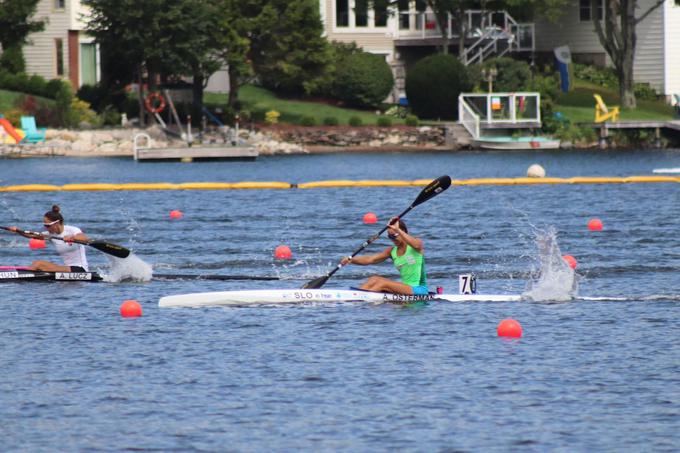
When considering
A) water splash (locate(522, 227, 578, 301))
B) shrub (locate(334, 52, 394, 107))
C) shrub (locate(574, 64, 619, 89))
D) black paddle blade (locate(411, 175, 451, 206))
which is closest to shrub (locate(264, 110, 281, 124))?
shrub (locate(334, 52, 394, 107))

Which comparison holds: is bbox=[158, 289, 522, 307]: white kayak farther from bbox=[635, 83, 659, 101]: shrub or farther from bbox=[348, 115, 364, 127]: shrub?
bbox=[635, 83, 659, 101]: shrub

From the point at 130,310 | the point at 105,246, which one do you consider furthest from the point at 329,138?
the point at 130,310

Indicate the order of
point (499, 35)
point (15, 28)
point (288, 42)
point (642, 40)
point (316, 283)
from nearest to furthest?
1. point (316, 283)
2. point (15, 28)
3. point (288, 42)
4. point (499, 35)
5. point (642, 40)

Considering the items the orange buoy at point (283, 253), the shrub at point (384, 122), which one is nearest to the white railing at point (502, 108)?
the shrub at point (384, 122)


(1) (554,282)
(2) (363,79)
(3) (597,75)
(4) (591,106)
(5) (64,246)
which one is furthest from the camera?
(3) (597,75)

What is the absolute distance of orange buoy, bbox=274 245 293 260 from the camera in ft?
103

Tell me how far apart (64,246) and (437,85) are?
47365 millimetres

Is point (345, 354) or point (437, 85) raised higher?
point (437, 85)

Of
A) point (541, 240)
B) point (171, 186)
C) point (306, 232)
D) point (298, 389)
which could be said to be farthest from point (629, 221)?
point (298, 389)

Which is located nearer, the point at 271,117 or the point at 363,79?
the point at 271,117

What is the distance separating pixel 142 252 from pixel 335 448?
17.5m

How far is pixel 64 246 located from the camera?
27078mm

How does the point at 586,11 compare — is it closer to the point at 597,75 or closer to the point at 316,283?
the point at 597,75

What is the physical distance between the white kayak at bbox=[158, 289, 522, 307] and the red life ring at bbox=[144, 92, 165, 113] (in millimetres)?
44313
